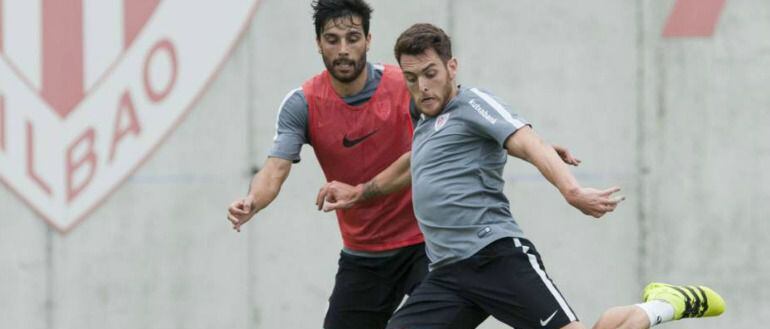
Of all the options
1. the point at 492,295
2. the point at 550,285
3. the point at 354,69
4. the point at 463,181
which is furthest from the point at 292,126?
the point at 550,285

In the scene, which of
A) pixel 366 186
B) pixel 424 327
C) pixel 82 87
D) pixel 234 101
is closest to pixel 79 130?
pixel 82 87

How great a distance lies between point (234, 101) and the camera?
9.86m

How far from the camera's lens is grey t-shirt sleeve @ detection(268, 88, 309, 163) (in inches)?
291

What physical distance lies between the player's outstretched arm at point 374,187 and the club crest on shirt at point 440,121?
45 centimetres

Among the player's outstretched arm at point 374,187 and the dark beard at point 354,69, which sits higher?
the dark beard at point 354,69

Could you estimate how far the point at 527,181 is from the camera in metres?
9.80

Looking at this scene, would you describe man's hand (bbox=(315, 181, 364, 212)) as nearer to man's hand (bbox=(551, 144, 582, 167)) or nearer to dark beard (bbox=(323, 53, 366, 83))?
dark beard (bbox=(323, 53, 366, 83))

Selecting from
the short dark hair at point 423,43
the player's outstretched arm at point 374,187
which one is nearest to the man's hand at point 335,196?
the player's outstretched arm at point 374,187

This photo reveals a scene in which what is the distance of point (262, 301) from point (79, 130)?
59.4 inches

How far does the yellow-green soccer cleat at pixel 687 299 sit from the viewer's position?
23.9ft

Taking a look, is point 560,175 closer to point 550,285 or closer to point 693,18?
point 550,285

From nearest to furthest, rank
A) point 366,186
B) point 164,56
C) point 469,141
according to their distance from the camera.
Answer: point 469,141
point 366,186
point 164,56

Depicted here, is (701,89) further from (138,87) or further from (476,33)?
(138,87)

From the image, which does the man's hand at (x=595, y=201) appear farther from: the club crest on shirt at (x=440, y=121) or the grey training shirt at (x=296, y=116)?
the grey training shirt at (x=296, y=116)
